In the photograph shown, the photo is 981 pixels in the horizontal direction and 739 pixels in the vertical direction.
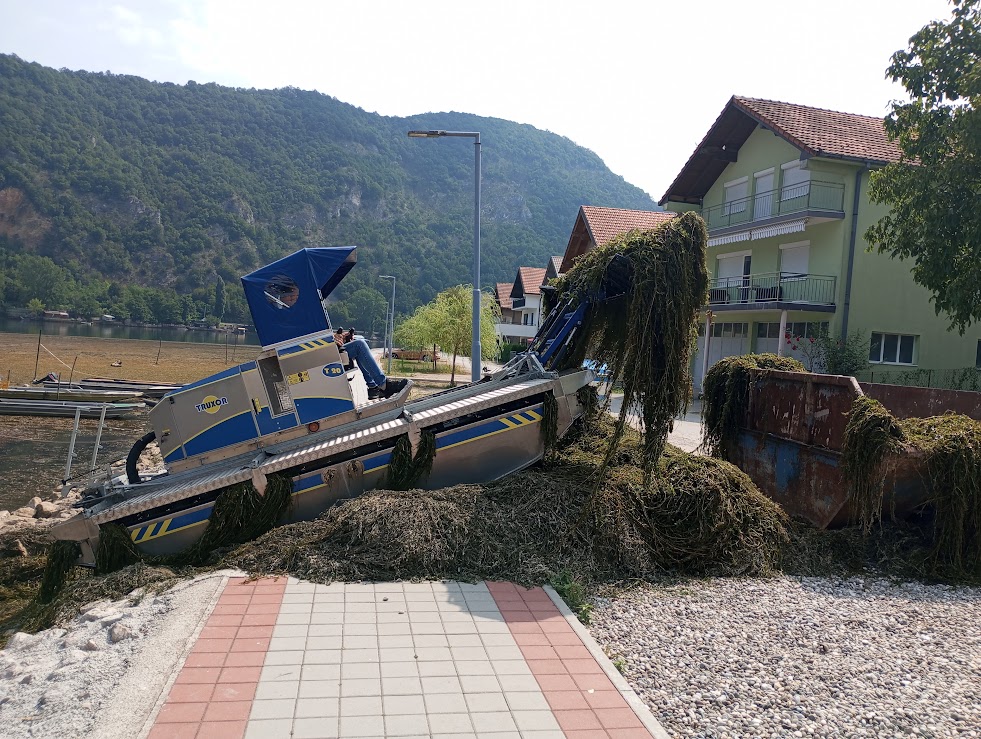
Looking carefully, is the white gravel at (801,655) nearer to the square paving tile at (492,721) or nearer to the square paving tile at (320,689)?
the square paving tile at (492,721)

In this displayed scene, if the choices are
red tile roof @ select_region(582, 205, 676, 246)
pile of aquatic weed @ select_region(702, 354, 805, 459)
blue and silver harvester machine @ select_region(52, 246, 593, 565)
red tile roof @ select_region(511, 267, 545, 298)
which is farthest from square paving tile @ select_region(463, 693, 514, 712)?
red tile roof @ select_region(511, 267, 545, 298)

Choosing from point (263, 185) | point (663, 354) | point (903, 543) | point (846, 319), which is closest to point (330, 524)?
point (663, 354)

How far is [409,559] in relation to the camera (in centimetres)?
595

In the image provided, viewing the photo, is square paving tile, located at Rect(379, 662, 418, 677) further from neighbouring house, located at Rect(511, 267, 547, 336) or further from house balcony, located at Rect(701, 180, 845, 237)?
neighbouring house, located at Rect(511, 267, 547, 336)

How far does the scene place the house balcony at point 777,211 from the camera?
76.0 ft

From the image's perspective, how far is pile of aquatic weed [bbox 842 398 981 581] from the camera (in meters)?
6.34

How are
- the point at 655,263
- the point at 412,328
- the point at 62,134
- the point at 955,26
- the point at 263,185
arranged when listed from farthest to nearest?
1. the point at 263,185
2. the point at 62,134
3. the point at 412,328
4. the point at 955,26
5. the point at 655,263

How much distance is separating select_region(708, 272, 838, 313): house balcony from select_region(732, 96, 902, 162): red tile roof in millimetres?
4200

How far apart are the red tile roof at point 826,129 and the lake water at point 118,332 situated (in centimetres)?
5829

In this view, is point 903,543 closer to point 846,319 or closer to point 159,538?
point 159,538

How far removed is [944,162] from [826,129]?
1131 centimetres

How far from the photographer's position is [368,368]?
8.31 meters

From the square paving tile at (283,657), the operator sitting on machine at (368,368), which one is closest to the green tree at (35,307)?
the operator sitting on machine at (368,368)

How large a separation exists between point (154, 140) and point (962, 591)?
173 m
